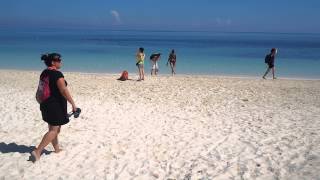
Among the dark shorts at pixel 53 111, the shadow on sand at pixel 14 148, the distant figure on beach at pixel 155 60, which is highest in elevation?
the distant figure on beach at pixel 155 60

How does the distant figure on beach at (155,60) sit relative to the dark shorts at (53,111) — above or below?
above

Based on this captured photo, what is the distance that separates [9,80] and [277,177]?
41.6 ft

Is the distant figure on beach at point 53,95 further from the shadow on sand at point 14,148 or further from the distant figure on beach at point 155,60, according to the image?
the distant figure on beach at point 155,60

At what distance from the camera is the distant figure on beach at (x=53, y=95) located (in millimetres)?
4961

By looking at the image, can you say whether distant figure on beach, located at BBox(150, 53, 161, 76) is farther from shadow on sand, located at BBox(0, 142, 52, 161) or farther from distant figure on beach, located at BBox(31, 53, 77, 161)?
distant figure on beach, located at BBox(31, 53, 77, 161)

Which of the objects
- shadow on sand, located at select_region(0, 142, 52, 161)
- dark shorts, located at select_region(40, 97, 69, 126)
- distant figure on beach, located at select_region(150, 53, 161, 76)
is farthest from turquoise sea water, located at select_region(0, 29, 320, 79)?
dark shorts, located at select_region(40, 97, 69, 126)

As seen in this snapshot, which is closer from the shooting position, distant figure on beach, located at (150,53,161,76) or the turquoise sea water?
distant figure on beach, located at (150,53,161,76)

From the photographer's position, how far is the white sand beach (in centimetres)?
500

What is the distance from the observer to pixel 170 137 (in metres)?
6.65

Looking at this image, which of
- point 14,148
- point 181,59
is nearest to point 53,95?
point 14,148

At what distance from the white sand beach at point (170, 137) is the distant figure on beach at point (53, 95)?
0.66 meters

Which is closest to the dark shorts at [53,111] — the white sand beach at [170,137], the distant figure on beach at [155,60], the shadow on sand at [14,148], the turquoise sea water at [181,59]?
the white sand beach at [170,137]

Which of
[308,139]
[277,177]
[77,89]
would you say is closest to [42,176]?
[277,177]

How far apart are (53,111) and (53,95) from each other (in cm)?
22
